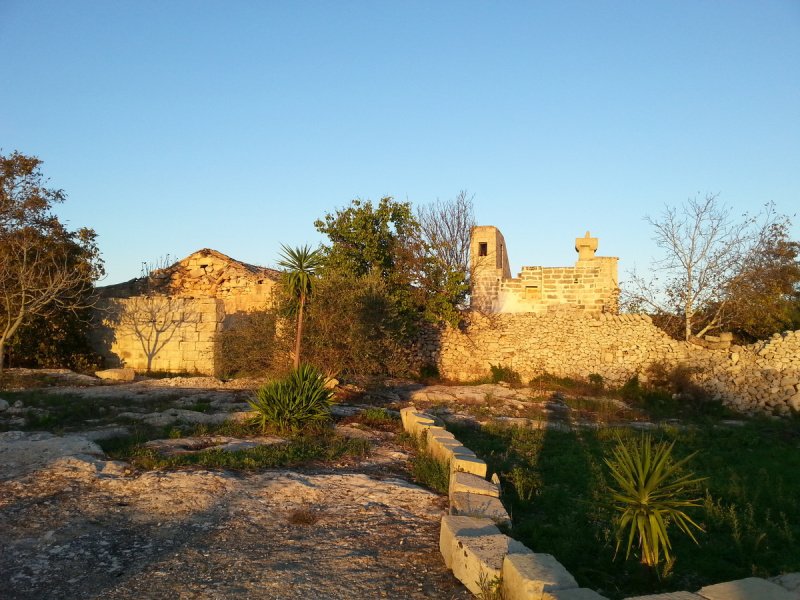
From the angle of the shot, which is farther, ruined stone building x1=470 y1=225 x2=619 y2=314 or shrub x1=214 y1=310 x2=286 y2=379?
ruined stone building x1=470 y1=225 x2=619 y2=314

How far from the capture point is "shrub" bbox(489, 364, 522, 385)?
21891 millimetres

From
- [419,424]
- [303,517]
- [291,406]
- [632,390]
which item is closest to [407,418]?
[419,424]

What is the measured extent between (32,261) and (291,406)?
45.2 feet

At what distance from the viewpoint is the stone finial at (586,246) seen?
2342 centimetres

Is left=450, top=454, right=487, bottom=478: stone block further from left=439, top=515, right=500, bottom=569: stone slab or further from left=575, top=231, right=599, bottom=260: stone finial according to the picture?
left=575, top=231, right=599, bottom=260: stone finial

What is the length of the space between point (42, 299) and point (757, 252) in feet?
77.0

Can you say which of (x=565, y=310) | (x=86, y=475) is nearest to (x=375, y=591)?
(x=86, y=475)

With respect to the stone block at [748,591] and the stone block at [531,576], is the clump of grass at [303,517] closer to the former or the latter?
the stone block at [531,576]

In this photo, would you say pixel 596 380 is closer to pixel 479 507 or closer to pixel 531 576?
pixel 479 507

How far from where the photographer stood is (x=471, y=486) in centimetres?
616

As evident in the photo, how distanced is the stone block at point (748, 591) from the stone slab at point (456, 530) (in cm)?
160

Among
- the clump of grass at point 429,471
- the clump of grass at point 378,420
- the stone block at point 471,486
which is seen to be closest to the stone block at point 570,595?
the stone block at point 471,486

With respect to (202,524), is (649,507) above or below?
above

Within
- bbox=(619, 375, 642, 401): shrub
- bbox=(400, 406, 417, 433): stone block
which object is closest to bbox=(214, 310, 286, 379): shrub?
bbox=(400, 406, 417, 433): stone block
